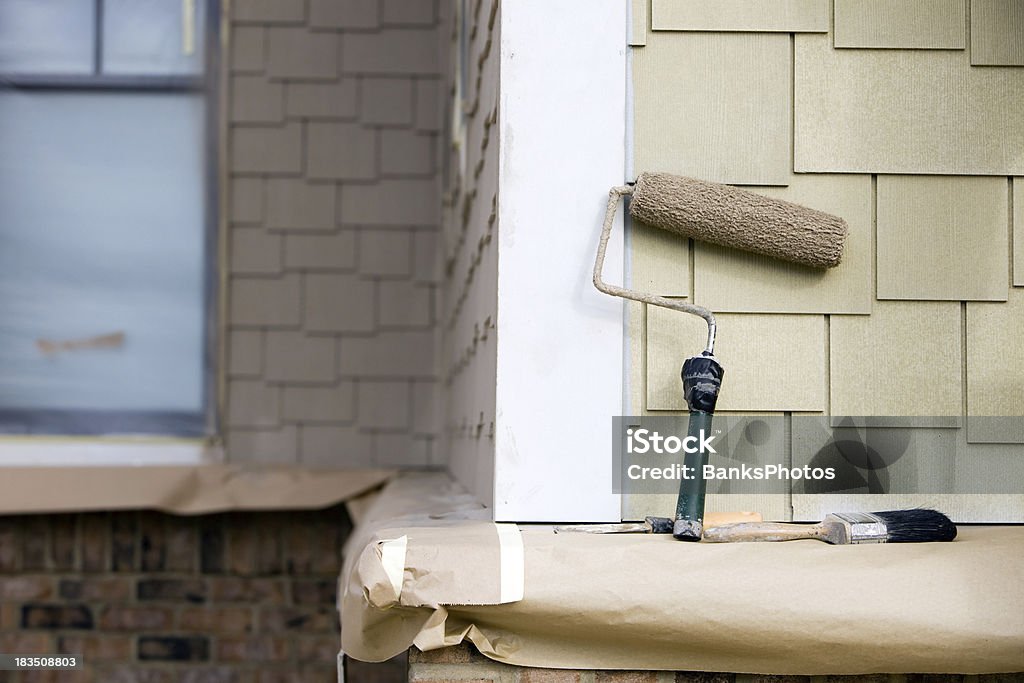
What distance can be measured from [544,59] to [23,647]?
2.62 m

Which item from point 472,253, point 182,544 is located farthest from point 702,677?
point 182,544

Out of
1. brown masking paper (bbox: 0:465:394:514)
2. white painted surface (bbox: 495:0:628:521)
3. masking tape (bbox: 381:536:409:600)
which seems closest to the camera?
masking tape (bbox: 381:536:409:600)

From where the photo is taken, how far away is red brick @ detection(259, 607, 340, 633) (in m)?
3.15

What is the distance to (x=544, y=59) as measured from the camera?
5.15 ft

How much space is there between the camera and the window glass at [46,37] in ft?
10.6

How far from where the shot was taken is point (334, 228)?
Answer: 3.26 meters

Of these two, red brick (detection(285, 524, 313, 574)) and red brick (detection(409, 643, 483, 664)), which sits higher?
red brick (detection(409, 643, 483, 664))

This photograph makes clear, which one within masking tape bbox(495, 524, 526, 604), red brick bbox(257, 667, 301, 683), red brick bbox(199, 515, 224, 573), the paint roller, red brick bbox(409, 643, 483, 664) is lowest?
red brick bbox(257, 667, 301, 683)

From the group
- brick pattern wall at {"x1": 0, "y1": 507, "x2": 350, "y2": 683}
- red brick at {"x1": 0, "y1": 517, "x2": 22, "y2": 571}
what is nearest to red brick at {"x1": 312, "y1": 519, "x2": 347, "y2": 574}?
brick pattern wall at {"x1": 0, "y1": 507, "x2": 350, "y2": 683}

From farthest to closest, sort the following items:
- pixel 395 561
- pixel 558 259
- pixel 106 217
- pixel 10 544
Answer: pixel 106 217 < pixel 10 544 < pixel 558 259 < pixel 395 561

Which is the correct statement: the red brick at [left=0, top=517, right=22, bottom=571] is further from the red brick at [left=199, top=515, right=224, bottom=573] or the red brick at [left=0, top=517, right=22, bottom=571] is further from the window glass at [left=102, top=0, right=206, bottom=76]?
the window glass at [left=102, top=0, right=206, bottom=76]

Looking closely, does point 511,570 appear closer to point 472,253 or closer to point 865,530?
point 865,530

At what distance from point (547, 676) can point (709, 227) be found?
0.69 metres

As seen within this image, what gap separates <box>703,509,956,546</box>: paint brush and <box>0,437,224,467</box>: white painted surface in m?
2.17
